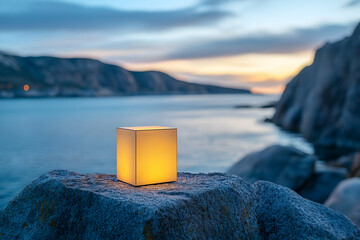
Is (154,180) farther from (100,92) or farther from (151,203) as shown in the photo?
(100,92)

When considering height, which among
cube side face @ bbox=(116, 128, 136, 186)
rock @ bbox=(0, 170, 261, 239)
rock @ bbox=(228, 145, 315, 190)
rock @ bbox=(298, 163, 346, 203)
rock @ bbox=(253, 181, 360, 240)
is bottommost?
rock @ bbox=(298, 163, 346, 203)

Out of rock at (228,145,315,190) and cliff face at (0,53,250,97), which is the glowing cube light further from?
cliff face at (0,53,250,97)

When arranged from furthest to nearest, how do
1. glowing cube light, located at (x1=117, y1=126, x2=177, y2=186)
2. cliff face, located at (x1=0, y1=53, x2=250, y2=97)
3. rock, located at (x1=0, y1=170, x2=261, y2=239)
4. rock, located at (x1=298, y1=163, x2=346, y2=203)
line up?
cliff face, located at (x1=0, y1=53, x2=250, y2=97), rock, located at (x1=298, y1=163, x2=346, y2=203), glowing cube light, located at (x1=117, y1=126, x2=177, y2=186), rock, located at (x1=0, y1=170, x2=261, y2=239)

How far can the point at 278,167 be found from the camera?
338 inches

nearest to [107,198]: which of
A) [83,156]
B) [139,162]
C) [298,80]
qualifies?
[139,162]

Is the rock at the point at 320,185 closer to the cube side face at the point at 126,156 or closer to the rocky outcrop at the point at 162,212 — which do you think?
the rocky outcrop at the point at 162,212

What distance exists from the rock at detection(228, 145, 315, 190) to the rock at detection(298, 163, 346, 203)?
0.74 ft

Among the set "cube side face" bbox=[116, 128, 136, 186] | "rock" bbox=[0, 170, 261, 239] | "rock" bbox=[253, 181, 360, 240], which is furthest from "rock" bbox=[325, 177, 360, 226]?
"cube side face" bbox=[116, 128, 136, 186]

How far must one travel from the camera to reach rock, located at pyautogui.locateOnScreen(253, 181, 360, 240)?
3.10m

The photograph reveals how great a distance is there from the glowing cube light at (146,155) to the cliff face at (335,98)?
633 inches

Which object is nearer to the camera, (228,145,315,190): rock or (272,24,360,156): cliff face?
(228,145,315,190): rock

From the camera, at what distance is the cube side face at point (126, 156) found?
302 cm

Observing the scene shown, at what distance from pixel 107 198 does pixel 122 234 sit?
313 mm

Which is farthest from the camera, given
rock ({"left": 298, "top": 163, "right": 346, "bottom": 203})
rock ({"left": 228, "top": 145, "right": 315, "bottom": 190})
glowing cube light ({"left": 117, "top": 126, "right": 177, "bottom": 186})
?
rock ({"left": 298, "top": 163, "right": 346, "bottom": 203})
